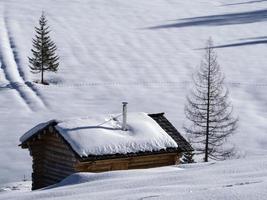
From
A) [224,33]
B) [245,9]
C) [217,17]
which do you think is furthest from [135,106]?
[245,9]

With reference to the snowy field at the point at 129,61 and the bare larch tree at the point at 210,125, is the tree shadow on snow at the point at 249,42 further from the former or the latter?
the bare larch tree at the point at 210,125

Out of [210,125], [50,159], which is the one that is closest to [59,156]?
[50,159]

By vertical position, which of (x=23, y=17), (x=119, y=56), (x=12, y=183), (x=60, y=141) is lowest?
(x=12, y=183)

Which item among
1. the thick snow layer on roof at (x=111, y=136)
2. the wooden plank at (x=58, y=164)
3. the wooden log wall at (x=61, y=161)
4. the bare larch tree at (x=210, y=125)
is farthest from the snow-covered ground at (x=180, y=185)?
the bare larch tree at (x=210, y=125)

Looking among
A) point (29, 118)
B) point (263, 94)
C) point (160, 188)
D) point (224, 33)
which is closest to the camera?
point (160, 188)

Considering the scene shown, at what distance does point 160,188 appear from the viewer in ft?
26.2

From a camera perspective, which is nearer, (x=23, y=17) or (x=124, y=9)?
(x=23, y=17)

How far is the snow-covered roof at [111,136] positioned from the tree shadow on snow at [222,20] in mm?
53631

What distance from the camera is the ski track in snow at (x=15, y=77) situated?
40344 millimetres

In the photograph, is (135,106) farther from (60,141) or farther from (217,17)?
(217,17)

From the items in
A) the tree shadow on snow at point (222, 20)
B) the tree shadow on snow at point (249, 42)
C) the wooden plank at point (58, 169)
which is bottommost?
the wooden plank at point (58, 169)

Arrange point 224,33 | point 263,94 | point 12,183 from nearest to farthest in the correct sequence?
point 12,183
point 263,94
point 224,33

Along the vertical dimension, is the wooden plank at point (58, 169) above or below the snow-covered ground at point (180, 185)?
below

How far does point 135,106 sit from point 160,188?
32.2 m
